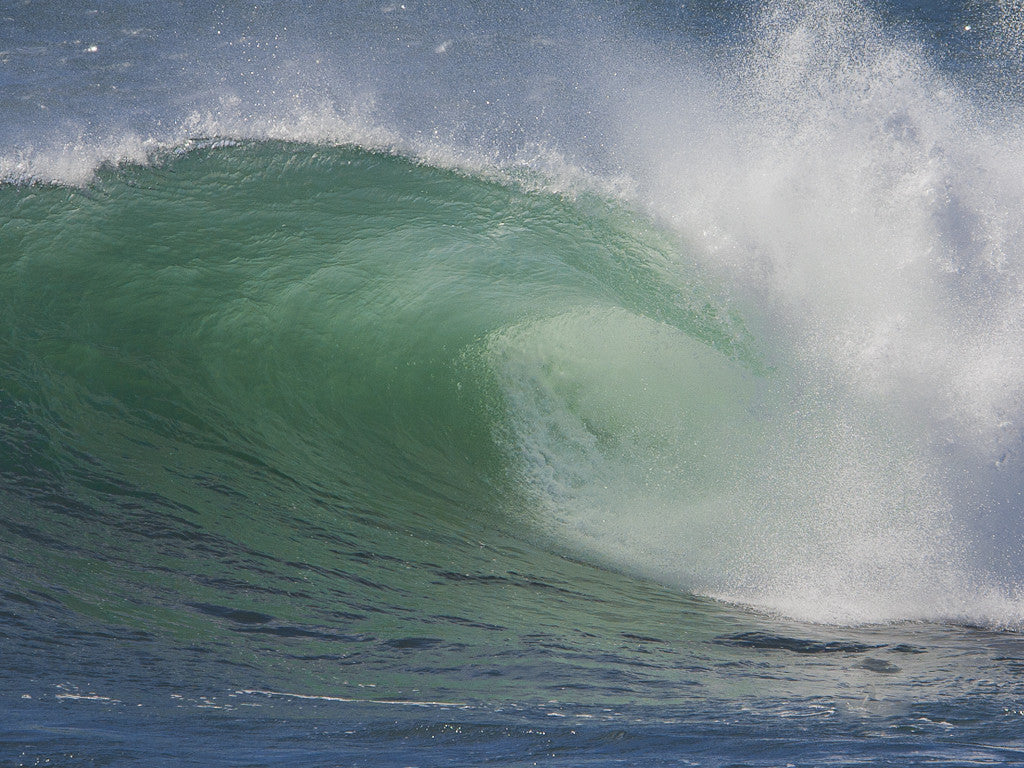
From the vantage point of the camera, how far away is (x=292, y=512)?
432cm

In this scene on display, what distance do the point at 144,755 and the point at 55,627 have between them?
128 cm

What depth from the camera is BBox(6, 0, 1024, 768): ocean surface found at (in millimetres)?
2863

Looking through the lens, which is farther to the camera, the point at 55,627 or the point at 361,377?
the point at 361,377

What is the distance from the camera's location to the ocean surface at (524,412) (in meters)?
2.86

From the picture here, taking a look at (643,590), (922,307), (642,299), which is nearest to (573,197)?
(642,299)

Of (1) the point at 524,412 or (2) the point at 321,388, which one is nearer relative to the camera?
(1) the point at 524,412

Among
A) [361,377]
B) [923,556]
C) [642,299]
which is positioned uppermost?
[642,299]

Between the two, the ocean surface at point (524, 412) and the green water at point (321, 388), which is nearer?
the ocean surface at point (524, 412)

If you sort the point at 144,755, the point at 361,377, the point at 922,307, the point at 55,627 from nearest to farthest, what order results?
the point at 144,755 → the point at 55,627 → the point at 922,307 → the point at 361,377

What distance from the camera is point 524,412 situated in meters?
5.02

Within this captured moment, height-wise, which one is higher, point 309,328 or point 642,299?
point 642,299

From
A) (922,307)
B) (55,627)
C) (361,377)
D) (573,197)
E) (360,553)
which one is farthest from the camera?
(573,197)

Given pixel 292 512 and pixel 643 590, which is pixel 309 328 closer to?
pixel 292 512

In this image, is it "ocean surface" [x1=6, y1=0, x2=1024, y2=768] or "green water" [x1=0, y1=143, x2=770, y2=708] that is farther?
"green water" [x1=0, y1=143, x2=770, y2=708]
